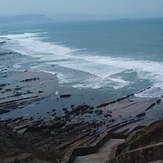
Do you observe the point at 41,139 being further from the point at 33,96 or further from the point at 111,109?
the point at 33,96

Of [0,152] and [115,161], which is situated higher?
[115,161]

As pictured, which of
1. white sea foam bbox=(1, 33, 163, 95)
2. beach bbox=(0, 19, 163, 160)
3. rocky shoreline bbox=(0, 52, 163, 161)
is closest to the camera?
beach bbox=(0, 19, 163, 160)

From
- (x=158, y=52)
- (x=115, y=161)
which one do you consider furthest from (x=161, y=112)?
(x=158, y=52)

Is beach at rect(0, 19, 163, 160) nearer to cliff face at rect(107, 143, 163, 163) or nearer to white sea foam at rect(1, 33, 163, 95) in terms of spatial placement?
white sea foam at rect(1, 33, 163, 95)

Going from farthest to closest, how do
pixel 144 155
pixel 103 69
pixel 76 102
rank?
pixel 103 69 < pixel 76 102 < pixel 144 155

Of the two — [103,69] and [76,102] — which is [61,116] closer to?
[76,102]

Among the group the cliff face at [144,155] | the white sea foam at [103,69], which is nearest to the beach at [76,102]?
the white sea foam at [103,69]

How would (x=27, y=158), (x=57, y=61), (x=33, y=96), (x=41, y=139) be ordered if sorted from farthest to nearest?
(x=57, y=61), (x=33, y=96), (x=41, y=139), (x=27, y=158)

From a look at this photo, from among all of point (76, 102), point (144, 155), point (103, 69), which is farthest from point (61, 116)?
point (103, 69)

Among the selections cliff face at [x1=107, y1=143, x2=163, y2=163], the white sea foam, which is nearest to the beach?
the white sea foam

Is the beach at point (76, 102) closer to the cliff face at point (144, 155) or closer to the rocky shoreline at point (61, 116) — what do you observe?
the rocky shoreline at point (61, 116)

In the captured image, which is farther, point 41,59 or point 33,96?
point 41,59
